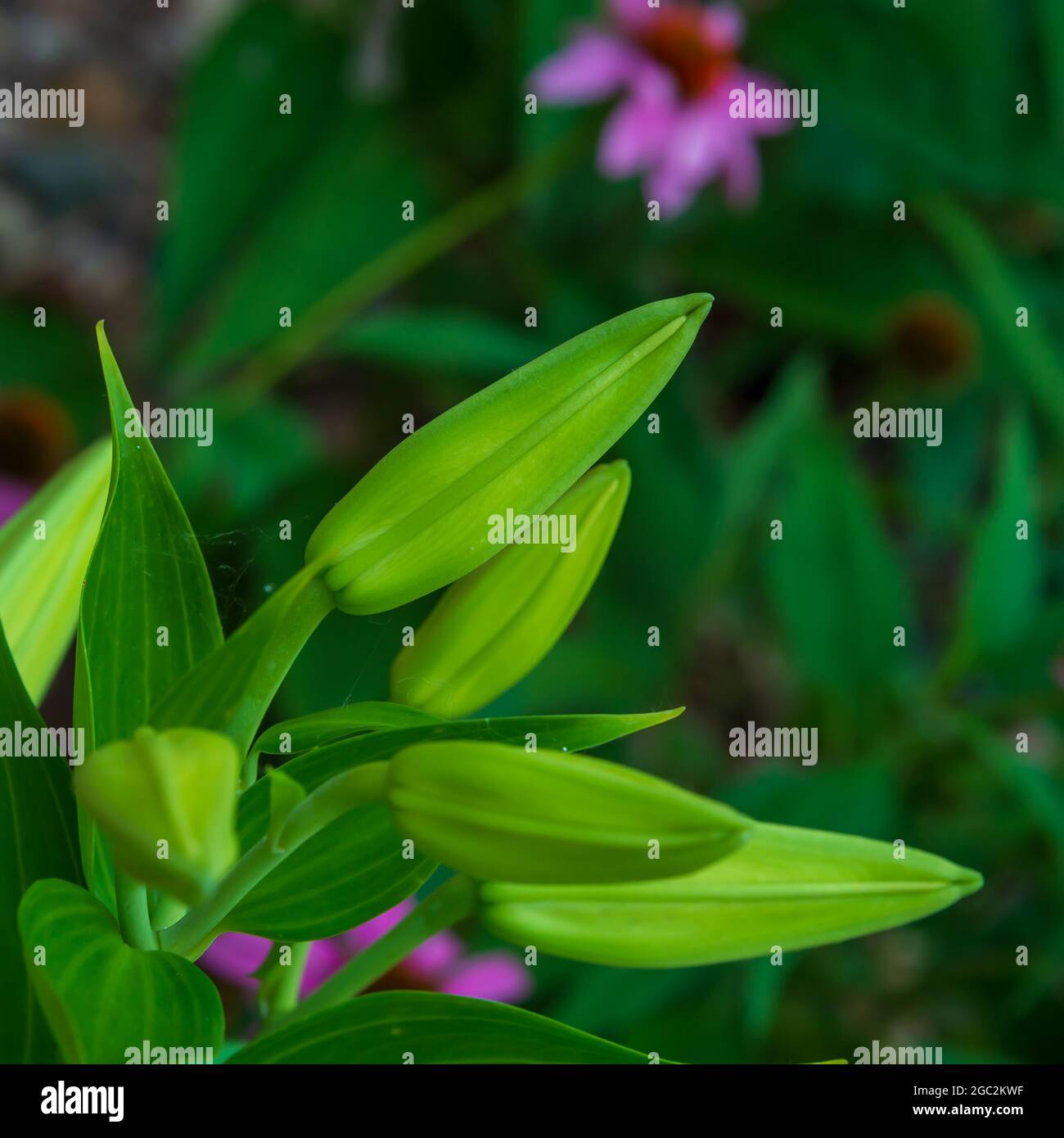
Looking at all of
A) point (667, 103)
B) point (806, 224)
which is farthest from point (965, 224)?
point (667, 103)

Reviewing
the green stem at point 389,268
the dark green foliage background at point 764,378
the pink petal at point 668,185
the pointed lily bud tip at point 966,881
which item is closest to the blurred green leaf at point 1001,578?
the dark green foliage background at point 764,378

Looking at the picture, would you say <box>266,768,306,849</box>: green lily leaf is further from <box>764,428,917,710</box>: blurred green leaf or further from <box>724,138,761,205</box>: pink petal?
<box>724,138,761,205</box>: pink petal

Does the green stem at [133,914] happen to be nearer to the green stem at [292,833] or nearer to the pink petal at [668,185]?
the green stem at [292,833]

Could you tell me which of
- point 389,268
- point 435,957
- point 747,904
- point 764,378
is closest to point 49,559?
point 747,904

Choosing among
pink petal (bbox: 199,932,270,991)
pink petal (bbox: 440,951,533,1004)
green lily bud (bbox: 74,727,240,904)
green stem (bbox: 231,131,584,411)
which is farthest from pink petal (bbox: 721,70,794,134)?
green lily bud (bbox: 74,727,240,904)

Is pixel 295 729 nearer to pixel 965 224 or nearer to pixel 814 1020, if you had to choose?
pixel 814 1020
